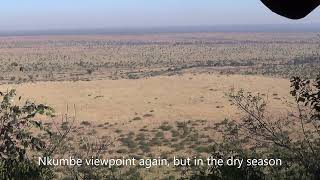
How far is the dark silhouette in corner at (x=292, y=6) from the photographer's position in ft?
7.65

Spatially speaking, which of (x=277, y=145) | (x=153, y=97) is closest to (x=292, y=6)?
(x=277, y=145)

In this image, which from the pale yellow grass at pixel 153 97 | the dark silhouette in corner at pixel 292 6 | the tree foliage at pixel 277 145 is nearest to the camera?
the dark silhouette in corner at pixel 292 6

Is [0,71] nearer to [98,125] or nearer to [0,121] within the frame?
[98,125]

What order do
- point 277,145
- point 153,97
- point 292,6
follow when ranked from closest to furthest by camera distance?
point 292,6, point 277,145, point 153,97

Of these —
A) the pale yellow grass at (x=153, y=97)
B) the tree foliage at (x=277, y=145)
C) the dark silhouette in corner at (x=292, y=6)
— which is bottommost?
the pale yellow grass at (x=153, y=97)

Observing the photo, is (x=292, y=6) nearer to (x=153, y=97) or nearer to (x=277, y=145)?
(x=277, y=145)

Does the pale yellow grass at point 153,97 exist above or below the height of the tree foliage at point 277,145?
below

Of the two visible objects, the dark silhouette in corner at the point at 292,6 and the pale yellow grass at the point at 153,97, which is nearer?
the dark silhouette in corner at the point at 292,6

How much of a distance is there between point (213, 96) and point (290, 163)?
16.0m

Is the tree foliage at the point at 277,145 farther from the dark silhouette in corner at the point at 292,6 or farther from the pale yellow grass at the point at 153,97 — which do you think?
the pale yellow grass at the point at 153,97

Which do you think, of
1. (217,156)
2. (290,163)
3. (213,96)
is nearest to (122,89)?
(213,96)

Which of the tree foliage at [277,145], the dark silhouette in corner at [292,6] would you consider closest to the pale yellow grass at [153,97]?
the tree foliage at [277,145]

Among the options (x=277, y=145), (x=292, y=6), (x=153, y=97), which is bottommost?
(x=153, y=97)

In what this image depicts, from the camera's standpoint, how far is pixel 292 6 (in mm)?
2338
